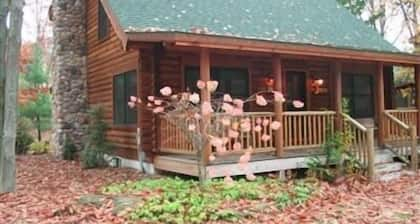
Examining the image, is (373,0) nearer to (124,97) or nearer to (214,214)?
(124,97)

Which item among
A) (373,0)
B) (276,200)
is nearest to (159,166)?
(276,200)

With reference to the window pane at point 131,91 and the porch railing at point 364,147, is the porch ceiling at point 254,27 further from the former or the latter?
the porch railing at point 364,147

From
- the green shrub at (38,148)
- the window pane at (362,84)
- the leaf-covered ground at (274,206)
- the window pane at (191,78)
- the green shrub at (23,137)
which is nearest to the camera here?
the leaf-covered ground at (274,206)

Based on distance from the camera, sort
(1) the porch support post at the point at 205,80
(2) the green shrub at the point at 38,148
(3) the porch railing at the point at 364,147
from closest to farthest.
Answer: (1) the porch support post at the point at 205,80 → (3) the porch railing at the point at 364,147 → (2) the green shrub at the point at 38,148

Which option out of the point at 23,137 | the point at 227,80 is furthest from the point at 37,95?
the point at 227,80

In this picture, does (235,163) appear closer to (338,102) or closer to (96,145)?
(338,102)

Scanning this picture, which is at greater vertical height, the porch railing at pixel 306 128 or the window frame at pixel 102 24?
the window frame at pixel 102 24

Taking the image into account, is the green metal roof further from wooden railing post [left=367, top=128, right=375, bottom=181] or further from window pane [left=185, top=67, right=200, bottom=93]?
wooden railing post [left=367, top=128, right=375, bottom=181]

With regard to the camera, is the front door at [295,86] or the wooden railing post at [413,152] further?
the front door at [295,86]

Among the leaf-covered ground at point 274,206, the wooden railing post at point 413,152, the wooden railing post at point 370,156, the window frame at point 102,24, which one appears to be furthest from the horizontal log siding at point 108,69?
the wooden railing post at point 413,152

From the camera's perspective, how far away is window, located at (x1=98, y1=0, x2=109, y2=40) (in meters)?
13.5

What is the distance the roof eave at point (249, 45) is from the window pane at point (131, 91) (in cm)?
237

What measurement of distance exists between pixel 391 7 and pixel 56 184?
22.4m

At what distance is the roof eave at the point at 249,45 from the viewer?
8.43 meters
